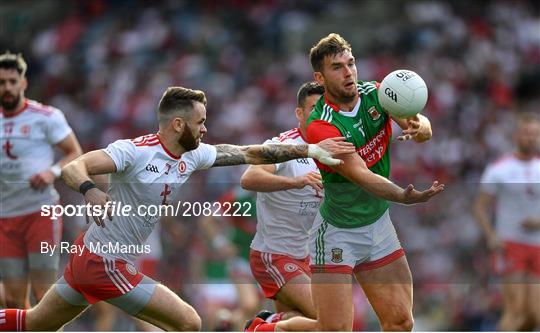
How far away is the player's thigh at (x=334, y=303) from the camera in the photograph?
823 cm

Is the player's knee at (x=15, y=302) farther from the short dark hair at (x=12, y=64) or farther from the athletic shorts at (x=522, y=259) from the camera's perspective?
the athletic shorts at (x=522, y=259)

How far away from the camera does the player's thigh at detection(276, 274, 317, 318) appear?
30.1 ft

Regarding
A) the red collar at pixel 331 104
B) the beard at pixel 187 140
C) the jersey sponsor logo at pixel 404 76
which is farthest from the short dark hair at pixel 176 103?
the jersey sponsor logo at pixel 404 76

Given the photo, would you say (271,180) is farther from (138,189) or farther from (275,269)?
(138,189)

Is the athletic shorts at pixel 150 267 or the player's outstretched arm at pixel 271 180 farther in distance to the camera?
the athletic shorts at pixel 150 267

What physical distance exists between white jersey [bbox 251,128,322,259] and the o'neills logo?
3.49 ft

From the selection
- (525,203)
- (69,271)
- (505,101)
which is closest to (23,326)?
(69,271)

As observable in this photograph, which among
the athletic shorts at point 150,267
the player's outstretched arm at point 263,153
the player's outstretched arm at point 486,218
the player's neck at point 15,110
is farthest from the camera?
the player's outstretched arm at point 486,218

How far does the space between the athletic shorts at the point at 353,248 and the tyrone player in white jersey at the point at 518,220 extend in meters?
3.71

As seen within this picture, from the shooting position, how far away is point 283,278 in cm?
934

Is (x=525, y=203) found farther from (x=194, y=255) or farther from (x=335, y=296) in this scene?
(x=335, y=296)

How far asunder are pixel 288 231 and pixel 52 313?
6.72ft

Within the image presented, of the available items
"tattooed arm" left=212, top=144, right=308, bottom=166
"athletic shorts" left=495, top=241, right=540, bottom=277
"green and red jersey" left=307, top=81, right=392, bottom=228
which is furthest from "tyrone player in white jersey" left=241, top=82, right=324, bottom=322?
"athletic shorts" left=495, top=241, right=540, bottom=277

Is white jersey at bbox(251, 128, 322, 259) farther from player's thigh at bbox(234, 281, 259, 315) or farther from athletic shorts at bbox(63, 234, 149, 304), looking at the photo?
player's thigh at bbox(234, 281, 259, 315)
